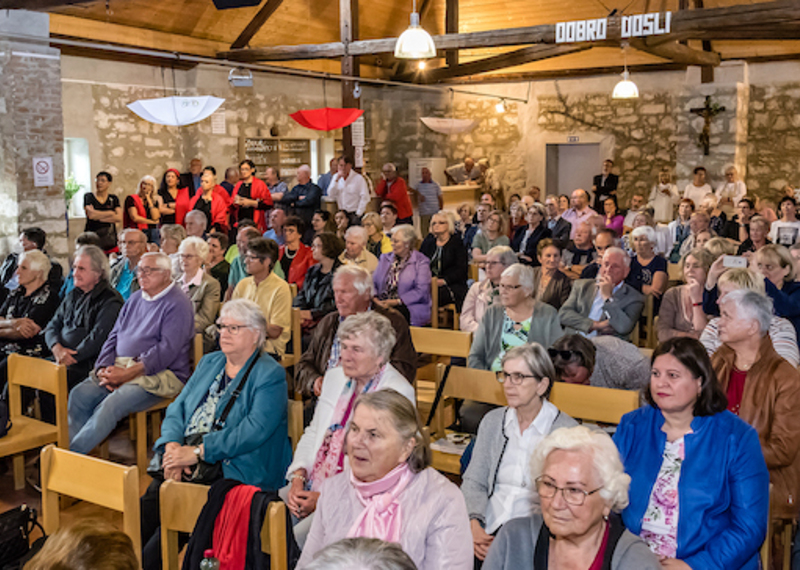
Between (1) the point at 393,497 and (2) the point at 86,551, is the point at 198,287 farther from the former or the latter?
(2) the point at 86,551

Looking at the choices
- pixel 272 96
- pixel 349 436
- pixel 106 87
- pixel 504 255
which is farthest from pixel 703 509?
pixel 272 96

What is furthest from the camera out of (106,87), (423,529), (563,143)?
(563,143)

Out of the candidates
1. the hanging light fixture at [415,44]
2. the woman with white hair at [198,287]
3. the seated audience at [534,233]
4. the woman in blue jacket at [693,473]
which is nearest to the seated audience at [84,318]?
the woman with white hair at [198,287]

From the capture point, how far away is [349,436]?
89.6 inches

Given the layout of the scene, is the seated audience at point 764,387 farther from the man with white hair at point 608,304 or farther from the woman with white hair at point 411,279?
the woman with white hair at point 411,279

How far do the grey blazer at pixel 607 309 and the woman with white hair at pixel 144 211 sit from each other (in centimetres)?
525

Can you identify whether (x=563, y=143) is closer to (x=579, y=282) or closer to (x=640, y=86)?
(x=640, y=86)

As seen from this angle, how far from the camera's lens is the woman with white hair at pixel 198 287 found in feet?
16.7

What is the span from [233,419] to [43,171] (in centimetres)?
522

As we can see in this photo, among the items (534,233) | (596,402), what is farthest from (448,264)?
(596,402)

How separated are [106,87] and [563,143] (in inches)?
314

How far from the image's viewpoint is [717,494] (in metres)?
2.33

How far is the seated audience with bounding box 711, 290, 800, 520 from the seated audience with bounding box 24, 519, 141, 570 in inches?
81.9

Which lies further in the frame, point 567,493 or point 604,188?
point 604,188
